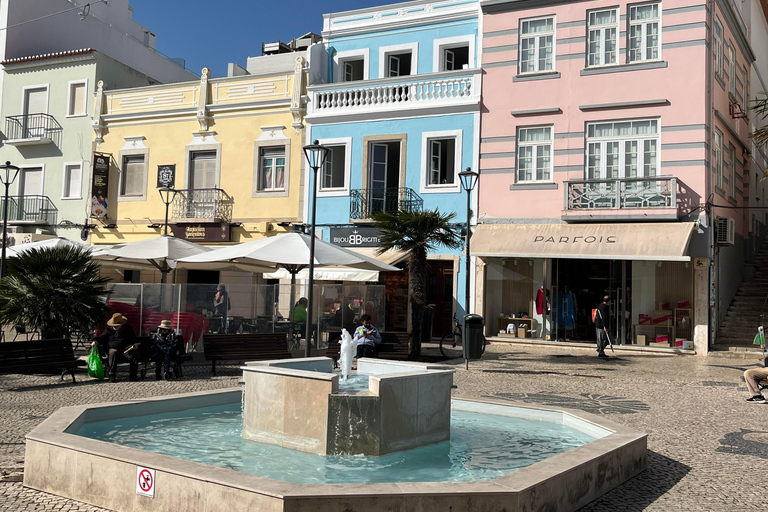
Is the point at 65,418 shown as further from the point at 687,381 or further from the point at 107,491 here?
the point at 687,381

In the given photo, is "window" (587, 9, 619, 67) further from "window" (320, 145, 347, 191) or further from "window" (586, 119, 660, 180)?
"window" (320, 145, 347, 191)

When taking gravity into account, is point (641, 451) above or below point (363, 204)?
below

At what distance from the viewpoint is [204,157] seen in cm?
2889

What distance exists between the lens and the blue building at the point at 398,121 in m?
24.6

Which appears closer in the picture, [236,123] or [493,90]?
[493,90]

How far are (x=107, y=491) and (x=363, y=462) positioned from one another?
2.45 meters

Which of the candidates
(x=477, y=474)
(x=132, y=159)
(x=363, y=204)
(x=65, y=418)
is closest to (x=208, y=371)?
(x=65, y=418)

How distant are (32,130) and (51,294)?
1986cm

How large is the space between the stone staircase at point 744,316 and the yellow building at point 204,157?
1426 centimetres

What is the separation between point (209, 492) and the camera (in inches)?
217

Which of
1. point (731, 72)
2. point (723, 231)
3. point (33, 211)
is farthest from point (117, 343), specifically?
point (731, 72)

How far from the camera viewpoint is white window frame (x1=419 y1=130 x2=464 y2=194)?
24.6m

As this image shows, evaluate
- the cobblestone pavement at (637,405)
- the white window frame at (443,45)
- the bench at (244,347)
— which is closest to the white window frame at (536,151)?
the white window frame at (443,45)

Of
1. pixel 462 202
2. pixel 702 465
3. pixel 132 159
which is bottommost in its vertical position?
pixel 702 465
